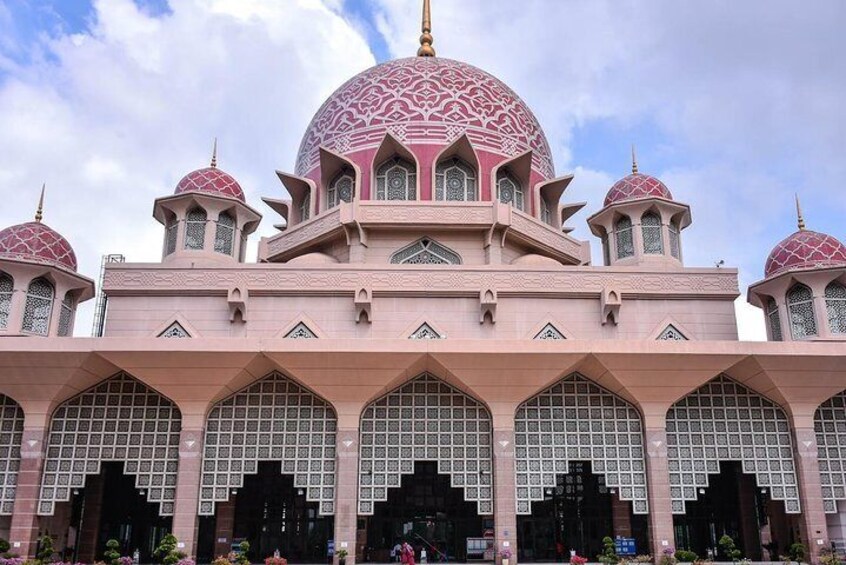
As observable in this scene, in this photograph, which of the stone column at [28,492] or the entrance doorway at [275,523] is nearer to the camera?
the stone column at [28,492]

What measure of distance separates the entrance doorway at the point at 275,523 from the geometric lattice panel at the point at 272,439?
3126 millimetres

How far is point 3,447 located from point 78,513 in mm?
3326

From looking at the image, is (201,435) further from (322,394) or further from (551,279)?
(551,279)

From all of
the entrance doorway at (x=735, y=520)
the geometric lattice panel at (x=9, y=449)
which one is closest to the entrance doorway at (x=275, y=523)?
the geometric lattice panel at (x=9, y=449)

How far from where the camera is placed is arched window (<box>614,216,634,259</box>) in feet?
72.4

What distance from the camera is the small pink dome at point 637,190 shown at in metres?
22.1

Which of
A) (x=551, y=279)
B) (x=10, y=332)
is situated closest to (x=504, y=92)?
(x=551, y=279)

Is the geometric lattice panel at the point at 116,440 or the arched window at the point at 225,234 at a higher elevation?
the arched window at the point at 225,234

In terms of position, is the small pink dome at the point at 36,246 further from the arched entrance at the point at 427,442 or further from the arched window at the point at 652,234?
the arched window at the point at 652,234

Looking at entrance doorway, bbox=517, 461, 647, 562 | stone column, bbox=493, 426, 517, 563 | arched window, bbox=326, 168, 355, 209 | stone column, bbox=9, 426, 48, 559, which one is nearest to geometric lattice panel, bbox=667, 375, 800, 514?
entrance doorway, bbox=517, 461, 647, 562

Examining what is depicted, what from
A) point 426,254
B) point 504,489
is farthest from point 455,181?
point 504,489

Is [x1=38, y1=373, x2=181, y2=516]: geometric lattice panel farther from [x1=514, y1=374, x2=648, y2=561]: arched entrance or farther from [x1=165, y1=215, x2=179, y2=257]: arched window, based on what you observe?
[x1=514, y1=374, x2=648, y2=561]: arched entrance

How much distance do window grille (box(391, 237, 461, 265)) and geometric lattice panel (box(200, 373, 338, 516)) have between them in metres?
5.82

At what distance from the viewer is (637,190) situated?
22.2 m
